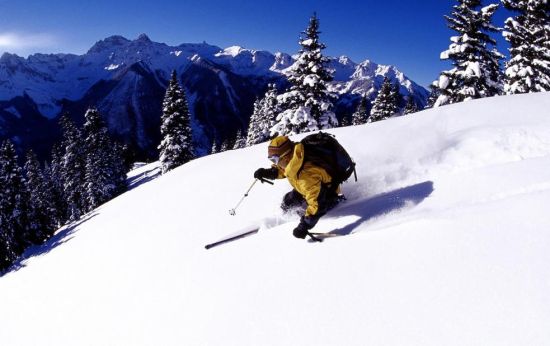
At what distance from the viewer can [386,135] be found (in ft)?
26.0

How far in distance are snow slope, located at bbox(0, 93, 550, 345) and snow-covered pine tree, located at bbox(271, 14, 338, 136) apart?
1676cm

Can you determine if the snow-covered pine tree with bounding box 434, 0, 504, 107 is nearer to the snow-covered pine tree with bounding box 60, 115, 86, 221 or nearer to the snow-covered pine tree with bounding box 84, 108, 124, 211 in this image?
the snow-covered pine tree with bounding box 84, 108, 124, 211

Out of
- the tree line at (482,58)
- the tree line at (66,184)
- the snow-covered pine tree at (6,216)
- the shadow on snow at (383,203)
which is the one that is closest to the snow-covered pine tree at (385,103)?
the tree line at (482,58)

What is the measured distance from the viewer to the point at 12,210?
32781mm

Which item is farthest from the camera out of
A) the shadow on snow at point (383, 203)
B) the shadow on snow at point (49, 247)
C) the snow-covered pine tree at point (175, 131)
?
the snow-covered pine tree at point (175, 131)

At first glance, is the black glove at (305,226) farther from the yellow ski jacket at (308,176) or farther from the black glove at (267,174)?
the black glove at (267,174)

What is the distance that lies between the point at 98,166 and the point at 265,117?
72.5ft

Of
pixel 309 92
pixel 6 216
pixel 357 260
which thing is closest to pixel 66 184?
pixel 6 216

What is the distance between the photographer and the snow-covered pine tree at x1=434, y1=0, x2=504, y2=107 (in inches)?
870

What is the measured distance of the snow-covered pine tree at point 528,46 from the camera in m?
22.2

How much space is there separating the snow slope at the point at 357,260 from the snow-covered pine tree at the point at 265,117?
3616cm

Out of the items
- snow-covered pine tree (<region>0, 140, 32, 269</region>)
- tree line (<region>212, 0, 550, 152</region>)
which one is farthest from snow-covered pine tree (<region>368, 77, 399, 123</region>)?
snow-covered pine tree (<region>0, 140, 32, 269</region>)

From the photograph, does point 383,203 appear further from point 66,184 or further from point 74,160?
point 66,184

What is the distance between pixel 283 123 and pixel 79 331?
21713mm
